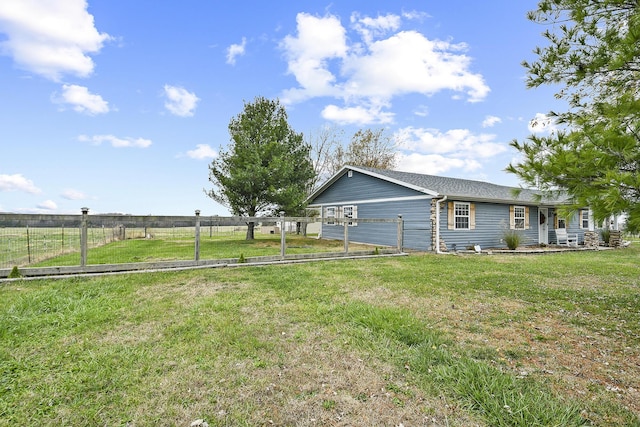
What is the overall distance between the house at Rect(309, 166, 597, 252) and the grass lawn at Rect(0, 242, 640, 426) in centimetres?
663

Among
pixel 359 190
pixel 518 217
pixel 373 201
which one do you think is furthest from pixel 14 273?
pixel 518 217

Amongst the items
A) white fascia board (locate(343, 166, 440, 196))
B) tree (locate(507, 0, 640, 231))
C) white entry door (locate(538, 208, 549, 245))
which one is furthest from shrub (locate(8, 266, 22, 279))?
white entry door (locate(538, 208, 549, 245))

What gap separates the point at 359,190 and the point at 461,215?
522cm

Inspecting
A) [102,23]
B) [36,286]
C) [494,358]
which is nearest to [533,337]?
[494,358]

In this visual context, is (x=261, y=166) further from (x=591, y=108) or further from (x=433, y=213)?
(x=591, y=108)

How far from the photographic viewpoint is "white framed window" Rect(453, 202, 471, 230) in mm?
13445

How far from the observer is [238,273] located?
7.47 metres

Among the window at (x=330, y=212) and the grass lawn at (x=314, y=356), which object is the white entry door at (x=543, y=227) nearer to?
the window at (x=330, y=212)

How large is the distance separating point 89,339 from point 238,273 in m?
4.08

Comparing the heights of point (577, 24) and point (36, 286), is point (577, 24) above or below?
above

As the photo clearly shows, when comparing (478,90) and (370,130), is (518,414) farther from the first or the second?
(370,130)

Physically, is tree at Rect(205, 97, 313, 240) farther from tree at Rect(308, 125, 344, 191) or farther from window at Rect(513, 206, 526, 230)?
window at Rect(513, 206, 526, 230)

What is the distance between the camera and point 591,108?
14.8 feet

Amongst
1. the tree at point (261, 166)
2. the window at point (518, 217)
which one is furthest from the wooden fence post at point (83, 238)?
the window at point (518, 217)
